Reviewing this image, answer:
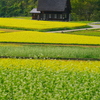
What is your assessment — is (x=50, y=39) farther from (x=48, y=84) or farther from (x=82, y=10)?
(x=82, y=10)

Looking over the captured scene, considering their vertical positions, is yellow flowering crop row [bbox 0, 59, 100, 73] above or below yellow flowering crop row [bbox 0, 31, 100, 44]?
above

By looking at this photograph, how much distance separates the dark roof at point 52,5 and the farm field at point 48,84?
6659 cm

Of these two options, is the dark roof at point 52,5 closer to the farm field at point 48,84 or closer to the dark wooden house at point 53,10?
the dark wooden house at point 53,10

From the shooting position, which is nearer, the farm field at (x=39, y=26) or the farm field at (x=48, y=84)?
the farm field at (x=48, y=84)

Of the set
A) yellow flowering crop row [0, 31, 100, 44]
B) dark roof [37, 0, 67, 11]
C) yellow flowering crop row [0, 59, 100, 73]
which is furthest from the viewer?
dark roof [37, 0, 67, 11]

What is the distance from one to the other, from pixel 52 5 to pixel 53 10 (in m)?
1.55

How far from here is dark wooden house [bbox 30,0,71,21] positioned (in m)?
82.0

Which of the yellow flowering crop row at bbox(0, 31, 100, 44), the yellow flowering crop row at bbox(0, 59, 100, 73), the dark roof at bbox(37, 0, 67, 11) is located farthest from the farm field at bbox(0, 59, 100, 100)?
the dark roof at bbox(37, 0, 67, 11)

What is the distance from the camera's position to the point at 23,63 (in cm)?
1820

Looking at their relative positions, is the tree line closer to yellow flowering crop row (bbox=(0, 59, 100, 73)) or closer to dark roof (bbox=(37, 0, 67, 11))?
dark roof (bbox=(37, 0, 67, 11))

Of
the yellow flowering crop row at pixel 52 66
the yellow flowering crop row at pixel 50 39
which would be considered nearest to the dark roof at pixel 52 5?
the yellow flowering crop row at pixel 50 39

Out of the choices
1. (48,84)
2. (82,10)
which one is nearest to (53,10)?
(82,10)

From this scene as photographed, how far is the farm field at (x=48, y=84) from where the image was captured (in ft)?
39.5

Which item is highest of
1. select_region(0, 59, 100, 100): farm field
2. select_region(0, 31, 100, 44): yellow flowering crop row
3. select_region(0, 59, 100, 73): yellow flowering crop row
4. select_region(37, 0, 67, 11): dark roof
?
select_region(0, 59, 100, 100): farm field
